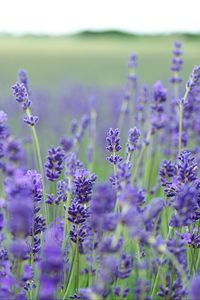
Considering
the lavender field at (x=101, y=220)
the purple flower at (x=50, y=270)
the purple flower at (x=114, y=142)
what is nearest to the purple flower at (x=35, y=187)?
the lavender field at (x=101, y=220)

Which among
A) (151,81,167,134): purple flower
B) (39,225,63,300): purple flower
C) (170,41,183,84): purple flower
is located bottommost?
(39,225,63,300): purple flower

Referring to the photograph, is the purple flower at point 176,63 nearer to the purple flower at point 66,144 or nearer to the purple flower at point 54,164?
the purple flower at point 66,144

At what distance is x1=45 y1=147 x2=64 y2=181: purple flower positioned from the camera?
1992 mm

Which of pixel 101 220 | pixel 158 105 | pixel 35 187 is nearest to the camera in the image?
pixel 101 220

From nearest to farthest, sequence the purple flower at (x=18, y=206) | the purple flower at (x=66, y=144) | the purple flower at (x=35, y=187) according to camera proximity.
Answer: the purple flower at (x=18, y=206) < the purple flower at (x=35, y=187) < the purple flower at (x=66, y=144)

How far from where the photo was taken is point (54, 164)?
203 centimetres

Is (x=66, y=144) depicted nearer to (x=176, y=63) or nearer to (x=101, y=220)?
(x=176, y=63)

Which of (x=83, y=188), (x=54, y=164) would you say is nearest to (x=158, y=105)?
(x=54, y=164)

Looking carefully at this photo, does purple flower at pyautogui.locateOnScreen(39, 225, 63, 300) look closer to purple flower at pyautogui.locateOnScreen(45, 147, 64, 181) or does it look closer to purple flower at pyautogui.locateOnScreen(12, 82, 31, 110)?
purple flower at pyautogui.locateOnScreen(45, 147, 64, 181)

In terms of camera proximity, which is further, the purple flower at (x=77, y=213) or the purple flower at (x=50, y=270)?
the purple flower at (x=77, y=213)

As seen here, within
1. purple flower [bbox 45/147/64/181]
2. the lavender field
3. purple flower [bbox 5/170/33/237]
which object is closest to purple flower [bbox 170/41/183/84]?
the lavender field

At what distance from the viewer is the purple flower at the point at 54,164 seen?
199 centimetres

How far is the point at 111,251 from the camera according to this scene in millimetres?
1328

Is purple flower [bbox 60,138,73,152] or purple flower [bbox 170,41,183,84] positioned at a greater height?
purple flower [bbox 170,41,183,84]
